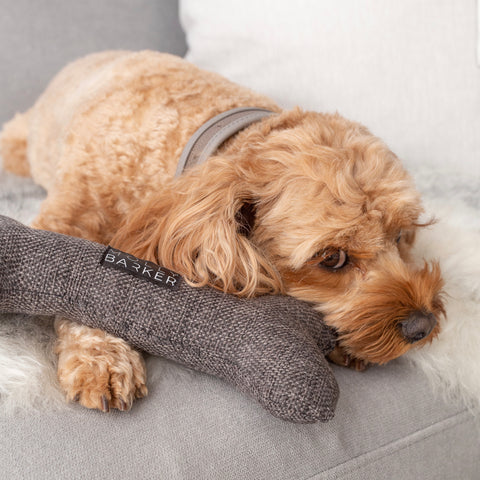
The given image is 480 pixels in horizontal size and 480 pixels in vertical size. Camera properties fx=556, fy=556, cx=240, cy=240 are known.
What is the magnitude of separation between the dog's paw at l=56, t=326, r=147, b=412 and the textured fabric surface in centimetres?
201

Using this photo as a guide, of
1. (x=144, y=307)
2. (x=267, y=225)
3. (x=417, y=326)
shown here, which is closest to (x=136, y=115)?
(x=267, y=225)

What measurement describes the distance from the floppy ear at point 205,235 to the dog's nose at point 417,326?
1.19 feet

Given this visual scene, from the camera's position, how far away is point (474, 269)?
1.73 m

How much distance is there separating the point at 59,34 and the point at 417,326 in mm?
2394

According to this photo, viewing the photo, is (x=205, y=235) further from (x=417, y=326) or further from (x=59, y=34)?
(x=59, y=34)

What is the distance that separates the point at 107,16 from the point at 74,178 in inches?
56.0

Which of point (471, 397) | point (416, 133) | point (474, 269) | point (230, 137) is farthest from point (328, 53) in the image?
point (471, 397)

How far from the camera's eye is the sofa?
110cm

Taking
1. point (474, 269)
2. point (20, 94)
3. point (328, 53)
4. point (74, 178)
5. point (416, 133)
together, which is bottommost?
point (20, 94)

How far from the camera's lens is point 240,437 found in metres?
1.20

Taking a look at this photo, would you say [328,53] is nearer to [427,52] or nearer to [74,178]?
[427,52]

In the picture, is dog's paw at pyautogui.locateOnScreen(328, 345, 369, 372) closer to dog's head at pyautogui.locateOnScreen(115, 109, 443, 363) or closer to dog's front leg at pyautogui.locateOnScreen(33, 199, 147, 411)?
dog's head at pyautogui.locateOnScreen(115, 109, 443, 363)

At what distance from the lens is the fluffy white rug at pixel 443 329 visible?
1.21 metres

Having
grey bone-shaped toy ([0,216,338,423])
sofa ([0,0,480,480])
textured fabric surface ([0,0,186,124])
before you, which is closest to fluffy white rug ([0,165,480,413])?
sofa ([0,0,480,480])
